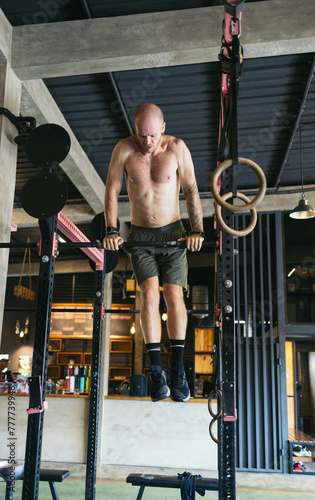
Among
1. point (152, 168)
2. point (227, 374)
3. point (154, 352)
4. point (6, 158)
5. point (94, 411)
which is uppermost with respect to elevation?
point (6, 158)

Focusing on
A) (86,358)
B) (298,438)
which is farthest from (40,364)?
(86,358)

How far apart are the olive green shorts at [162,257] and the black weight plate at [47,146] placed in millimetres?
701

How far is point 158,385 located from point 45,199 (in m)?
1.37

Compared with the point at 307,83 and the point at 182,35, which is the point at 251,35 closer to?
the point at 182,35

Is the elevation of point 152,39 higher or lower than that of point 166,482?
higher

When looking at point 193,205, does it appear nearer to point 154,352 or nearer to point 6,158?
point 154,352

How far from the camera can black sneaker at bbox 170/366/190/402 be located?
9.54ft

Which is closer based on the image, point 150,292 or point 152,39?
point 150,292

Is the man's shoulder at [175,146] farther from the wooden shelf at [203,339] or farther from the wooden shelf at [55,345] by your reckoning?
the wooden shelf at [55,345]

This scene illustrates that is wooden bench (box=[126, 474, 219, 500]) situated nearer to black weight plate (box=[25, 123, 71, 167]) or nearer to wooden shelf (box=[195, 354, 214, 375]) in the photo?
black weight plate (box=[25, 123, 71, 167])

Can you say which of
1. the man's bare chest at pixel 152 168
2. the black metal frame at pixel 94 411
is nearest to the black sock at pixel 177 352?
the man's bare chest at pixel 152 168

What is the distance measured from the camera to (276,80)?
4.88 metres

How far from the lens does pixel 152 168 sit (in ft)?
9.76

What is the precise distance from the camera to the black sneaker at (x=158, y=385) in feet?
9.36
